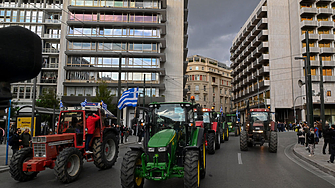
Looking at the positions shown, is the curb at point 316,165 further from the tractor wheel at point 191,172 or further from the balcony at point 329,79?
the balcony at point 329,79

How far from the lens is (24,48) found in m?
1.50

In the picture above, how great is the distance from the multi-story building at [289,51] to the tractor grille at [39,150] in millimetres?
48156

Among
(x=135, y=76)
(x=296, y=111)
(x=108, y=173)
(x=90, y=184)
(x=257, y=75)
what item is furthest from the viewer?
(x=257, y=75)

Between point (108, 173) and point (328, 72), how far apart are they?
5363cm

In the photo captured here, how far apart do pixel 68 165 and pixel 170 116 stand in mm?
3746

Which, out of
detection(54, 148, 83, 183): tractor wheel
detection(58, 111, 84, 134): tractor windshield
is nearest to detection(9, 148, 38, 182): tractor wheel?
detection(54, 148, 83, 183): tractor wheel

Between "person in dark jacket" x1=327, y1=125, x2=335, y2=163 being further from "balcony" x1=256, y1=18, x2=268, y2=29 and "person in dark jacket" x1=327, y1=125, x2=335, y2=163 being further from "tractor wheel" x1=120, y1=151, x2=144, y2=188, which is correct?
"balcony" x1=256, y1=18, x2=268, y2=29

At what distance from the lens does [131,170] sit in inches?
246

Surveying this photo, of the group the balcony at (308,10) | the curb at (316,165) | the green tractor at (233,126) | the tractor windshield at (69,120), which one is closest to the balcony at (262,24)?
the balcony at (308,10)

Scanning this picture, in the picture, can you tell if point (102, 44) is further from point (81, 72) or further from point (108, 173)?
point (108, 173)

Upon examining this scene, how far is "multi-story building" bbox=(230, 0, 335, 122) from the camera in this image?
48.8m

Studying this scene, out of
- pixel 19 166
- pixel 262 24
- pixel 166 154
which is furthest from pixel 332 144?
pixel 262 24

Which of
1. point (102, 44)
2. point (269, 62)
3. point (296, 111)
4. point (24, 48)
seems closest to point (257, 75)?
point (269, 62)

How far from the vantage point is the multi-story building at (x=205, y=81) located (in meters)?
89.5
